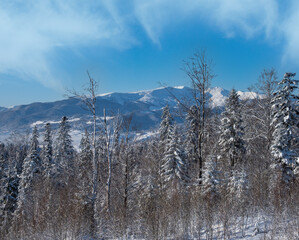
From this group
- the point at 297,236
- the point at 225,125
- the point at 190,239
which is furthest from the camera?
the point at 225,125

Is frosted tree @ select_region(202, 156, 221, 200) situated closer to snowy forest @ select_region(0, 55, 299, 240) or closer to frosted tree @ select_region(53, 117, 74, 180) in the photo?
snowy forest @ select_region(0, 55, 299, 240)

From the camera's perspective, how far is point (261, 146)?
2183 centimetres

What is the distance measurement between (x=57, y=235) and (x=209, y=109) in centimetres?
820

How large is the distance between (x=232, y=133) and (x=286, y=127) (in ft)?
36.9

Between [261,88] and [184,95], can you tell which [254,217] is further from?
[261,88]

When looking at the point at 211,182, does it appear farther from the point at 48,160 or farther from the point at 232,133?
the point at 48,160

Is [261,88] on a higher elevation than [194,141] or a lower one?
higher

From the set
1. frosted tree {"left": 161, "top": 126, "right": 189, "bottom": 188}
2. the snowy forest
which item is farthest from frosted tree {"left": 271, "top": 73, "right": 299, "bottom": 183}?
frosted tree {"left": 161, "top": 126, "right": 189, "bottom": 188}

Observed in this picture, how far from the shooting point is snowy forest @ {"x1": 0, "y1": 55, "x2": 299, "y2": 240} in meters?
6.86

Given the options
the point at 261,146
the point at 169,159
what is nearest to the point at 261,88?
the point at 261,146

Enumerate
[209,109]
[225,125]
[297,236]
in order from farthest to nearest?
1. [225,125]
2. [209,109]
3. [297,236]

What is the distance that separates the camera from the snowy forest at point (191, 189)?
6859 mm

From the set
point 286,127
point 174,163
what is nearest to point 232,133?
point 174,163

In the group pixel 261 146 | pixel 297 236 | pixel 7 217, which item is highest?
pixel 261 146
